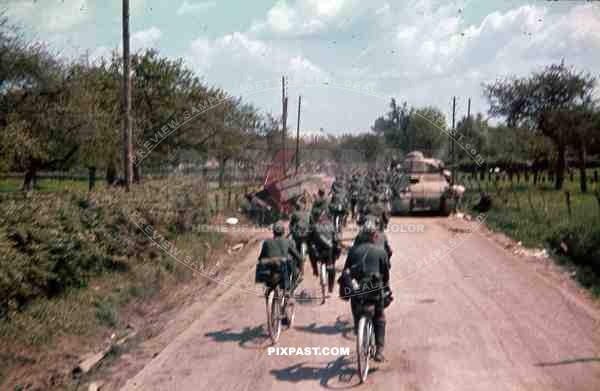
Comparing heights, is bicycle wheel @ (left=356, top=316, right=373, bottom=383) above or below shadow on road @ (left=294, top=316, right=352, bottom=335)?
above

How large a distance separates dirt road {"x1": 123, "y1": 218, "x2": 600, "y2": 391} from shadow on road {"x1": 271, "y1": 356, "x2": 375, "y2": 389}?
0.01m

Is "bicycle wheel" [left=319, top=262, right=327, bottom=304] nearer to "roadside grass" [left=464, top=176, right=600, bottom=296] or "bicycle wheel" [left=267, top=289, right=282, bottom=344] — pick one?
"bicycle wheel" [left=267, top=289, right=282, bottom=344]

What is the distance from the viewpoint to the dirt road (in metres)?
7.34

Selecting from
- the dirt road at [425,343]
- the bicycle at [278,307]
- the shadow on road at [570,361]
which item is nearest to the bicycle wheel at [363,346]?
the dirt road at [425,343]

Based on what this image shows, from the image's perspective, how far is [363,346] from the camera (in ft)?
23.7

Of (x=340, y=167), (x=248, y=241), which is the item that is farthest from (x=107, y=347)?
(x=340, y=167)

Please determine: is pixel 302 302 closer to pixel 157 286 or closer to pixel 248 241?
pixel 157 286

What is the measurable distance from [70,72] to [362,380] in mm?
19533

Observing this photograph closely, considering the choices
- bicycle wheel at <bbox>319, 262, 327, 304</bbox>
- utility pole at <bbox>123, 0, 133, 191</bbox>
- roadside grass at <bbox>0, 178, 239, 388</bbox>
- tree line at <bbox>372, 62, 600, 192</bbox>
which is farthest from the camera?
tree line at <bbox>372, 62, 600, 192</bbox>

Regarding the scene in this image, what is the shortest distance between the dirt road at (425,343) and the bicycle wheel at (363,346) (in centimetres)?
13

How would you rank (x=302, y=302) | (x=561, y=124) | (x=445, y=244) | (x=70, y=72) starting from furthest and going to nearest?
1. (x=561, y=124)
2. (x=70, y=72)
3. (x=445, y=244)
4. (x=302, y=302)

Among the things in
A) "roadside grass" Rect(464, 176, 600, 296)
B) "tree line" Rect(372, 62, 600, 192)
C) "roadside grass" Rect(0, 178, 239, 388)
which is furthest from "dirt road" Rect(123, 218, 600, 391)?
"tree line" Rect(372, 62, 600, 192)

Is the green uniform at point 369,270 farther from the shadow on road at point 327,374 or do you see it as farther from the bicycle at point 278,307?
the bicycle at point 278,307

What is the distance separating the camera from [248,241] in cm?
2172
